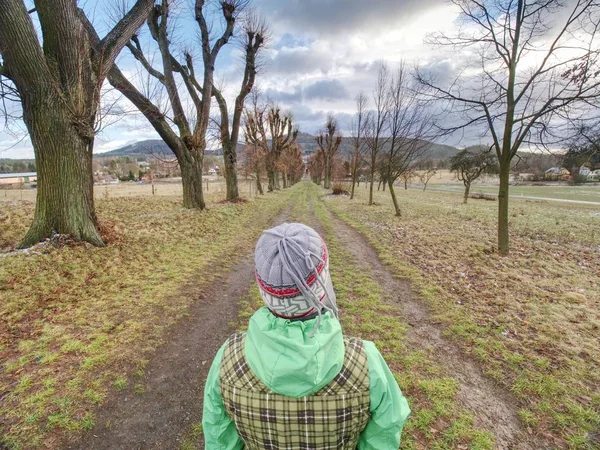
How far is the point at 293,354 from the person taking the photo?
3.58 feet

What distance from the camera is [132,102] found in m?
10.2

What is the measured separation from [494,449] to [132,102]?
12802 mm

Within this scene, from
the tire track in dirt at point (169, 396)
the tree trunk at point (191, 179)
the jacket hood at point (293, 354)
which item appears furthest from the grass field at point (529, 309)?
the tree trunk at point (191, 179)

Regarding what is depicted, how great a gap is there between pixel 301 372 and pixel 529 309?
205 inches

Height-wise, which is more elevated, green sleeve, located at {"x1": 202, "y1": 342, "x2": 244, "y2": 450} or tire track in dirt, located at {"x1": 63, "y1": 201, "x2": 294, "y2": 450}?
green sleeve, located at {"x1": 202, "y1": 342, "x2": 244, "y2": 450}

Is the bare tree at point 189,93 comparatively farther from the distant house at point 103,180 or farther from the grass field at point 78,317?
the distant house at point 103,180

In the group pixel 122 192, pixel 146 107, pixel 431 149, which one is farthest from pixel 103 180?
pixel 431 149

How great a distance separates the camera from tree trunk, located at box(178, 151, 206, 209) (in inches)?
488

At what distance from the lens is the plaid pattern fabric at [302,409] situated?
1.13 m

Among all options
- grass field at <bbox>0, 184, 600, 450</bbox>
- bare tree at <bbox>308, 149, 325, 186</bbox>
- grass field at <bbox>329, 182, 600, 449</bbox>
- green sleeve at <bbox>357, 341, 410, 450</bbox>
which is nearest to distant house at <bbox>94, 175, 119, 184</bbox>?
bare tree at <bbox>308, 149, 325, 186</bbox>

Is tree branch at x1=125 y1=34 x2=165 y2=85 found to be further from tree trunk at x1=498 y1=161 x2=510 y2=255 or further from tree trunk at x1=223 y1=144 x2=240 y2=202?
tree trunk at x1=498 y1=161 x2=510 y2=255

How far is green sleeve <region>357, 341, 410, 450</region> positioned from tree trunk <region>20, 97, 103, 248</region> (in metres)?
7.04

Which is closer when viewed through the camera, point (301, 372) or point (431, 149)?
point (301, 372)

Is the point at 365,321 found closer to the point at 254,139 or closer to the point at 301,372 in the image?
the point at 301,372
